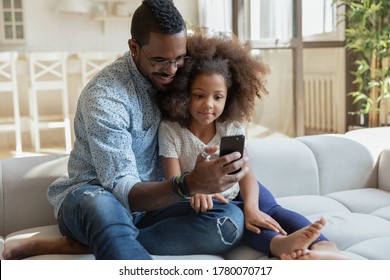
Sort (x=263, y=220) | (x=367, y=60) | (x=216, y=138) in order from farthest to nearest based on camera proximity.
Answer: (x=367, y=60), (x=216, y=138), (x=263, y=220)

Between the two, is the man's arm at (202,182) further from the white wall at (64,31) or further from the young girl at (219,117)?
the white wall at (64,31)

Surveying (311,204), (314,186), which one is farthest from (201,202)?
(314,186)

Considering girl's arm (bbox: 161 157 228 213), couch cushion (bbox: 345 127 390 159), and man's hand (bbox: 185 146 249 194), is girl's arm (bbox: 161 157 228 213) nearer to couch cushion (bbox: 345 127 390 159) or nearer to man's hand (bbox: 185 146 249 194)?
man's hand (bbox: 185 146 249 194)

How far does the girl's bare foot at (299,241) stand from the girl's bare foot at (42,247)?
47 centimetres

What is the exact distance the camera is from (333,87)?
4.14m

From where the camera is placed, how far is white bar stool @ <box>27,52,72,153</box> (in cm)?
354

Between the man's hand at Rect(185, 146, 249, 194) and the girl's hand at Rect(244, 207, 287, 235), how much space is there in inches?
10.6

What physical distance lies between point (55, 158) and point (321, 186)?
900 millimetres

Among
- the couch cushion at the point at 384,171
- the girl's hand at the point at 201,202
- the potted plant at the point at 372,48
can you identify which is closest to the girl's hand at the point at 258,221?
the girl's hand at the point at 201,202

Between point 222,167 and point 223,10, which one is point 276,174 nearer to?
point 222,167

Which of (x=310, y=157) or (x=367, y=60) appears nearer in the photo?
(x=310, y=157)

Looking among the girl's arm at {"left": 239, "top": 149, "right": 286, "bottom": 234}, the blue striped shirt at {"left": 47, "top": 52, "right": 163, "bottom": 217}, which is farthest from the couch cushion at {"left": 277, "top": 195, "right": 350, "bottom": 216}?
the blue striped shirt at {"left": 47, "top": 52, "right": 163, "bottom": 217}

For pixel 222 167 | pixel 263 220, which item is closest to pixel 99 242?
pixel 222 167

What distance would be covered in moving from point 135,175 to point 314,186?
832mm
